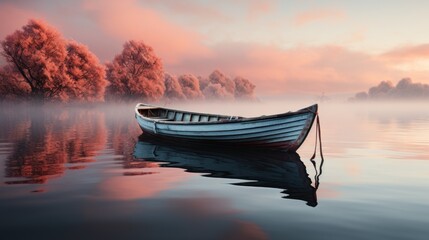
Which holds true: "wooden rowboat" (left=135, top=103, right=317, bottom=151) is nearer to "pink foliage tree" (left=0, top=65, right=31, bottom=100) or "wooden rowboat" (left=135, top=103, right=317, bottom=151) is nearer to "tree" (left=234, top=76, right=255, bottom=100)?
Result: "pink foliage tree" (left=0, top=65, right=31, bottom=100)

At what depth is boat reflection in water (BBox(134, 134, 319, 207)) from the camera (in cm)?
977

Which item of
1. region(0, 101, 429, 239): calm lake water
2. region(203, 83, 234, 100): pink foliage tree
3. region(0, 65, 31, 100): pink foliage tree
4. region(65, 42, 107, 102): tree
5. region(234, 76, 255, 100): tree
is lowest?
region(0, 101, 429, 239): calm lake water

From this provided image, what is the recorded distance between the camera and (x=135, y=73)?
214 ft

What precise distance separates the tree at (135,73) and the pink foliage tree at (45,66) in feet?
28.6

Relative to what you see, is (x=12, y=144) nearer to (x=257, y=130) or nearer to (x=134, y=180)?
(x=134, y=180)

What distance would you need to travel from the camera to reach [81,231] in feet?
20.0

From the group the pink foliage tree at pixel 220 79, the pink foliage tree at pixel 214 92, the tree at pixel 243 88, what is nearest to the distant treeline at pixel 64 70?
the pink foliage tree at pixel 214 92

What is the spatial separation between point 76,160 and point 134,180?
4949mm

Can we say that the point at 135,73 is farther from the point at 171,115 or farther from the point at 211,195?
the point at 211,195

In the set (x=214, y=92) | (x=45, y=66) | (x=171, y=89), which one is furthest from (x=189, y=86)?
(x=45, y=66)

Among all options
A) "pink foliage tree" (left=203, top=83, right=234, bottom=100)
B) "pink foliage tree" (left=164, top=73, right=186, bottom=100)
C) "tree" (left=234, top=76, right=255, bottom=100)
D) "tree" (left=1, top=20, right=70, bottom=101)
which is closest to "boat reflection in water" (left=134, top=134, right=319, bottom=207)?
"tree" (left=1, top=20, right=70, bottom=101)

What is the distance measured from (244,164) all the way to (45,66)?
4358 cm

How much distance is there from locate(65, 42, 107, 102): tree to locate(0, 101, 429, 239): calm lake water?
3835cm

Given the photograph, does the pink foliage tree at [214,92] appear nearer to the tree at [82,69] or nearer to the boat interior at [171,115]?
the tree at [82,69]
